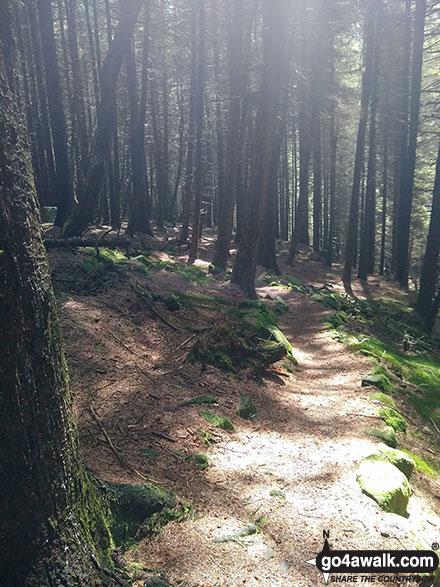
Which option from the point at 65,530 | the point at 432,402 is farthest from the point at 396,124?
the point at 65,530

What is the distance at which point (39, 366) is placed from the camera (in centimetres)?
211

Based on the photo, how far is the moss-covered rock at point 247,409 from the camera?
527 centimetres

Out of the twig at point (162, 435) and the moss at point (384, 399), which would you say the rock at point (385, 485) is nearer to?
the twig at point (162, 435)

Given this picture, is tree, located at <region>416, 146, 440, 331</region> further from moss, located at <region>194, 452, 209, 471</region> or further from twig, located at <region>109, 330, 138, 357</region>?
moss, located at <region>194, 452, 209, 471</region>

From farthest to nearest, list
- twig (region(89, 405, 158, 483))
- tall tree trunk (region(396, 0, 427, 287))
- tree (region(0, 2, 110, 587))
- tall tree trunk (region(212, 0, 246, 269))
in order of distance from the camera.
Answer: tall tree trunk (region(396, 0, 427, 287)), tall tree trunk (region(212, 0, 246, 269)), twig (region(89, 405, 158, 483)), tree (region(0, 2, 110, 587))

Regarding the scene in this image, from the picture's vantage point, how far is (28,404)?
205 cm

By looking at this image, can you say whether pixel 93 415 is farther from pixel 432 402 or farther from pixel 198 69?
pixel 198 69

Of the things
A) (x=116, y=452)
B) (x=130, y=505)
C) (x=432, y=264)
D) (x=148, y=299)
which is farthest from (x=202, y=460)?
(x=432, y=264)

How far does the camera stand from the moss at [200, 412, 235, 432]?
15.5 feet

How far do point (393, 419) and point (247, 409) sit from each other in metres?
1.97

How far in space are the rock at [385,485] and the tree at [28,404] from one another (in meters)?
2.48

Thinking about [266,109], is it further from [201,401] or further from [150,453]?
[150,453]

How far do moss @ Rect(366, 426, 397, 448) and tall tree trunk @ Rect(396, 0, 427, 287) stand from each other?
15065 millimetres

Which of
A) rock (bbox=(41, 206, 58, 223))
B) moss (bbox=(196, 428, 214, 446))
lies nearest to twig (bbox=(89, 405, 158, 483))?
moss (bbox=(196, 428, 214, 446))
